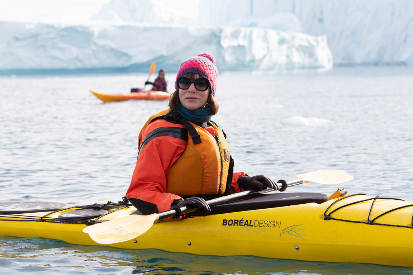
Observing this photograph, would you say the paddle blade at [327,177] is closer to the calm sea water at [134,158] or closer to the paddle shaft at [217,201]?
the paddle shaft at [217,201]

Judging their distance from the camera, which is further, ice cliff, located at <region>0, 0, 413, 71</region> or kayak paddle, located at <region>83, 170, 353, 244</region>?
ice cliff, located at <region>0, 0, 413, 71</region>

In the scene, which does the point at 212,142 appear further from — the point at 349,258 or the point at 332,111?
the point at 332,111

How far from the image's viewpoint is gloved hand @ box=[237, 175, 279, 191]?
314 cm

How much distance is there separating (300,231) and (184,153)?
764mm

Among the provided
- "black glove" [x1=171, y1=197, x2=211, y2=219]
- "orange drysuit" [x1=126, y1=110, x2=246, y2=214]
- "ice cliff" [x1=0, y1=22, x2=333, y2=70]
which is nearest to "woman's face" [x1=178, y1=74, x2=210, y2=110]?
"orange drysuit" [x1=126, y1=110, x2=246, y2=214]

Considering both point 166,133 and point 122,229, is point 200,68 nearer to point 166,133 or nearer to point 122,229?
point 166,133

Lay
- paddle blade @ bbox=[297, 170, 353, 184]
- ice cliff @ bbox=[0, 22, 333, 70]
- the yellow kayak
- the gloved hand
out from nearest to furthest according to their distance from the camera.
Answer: the yellow kayak
the gloved hand
paddle blade @ bbox=[297, 170, 353, 184]
ice cliff @ bbox=[0, 22, 333, 70]

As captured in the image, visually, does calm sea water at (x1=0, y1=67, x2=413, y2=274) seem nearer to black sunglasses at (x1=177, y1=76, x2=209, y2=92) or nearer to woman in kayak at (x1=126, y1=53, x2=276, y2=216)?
woman in kayak at (x1=126, y1=53, x2=276, y2=216)

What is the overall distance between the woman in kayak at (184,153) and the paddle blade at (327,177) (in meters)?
1.00

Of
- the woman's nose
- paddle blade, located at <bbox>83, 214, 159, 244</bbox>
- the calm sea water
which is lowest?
the calm sea water

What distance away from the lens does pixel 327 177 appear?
377 cm

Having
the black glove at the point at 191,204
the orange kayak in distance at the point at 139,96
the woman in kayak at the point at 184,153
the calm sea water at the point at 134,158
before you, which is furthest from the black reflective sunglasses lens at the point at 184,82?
the orange kayak in distance at the point at 139,96

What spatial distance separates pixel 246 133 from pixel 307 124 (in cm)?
152

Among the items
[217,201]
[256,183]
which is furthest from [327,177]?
[217,201]
